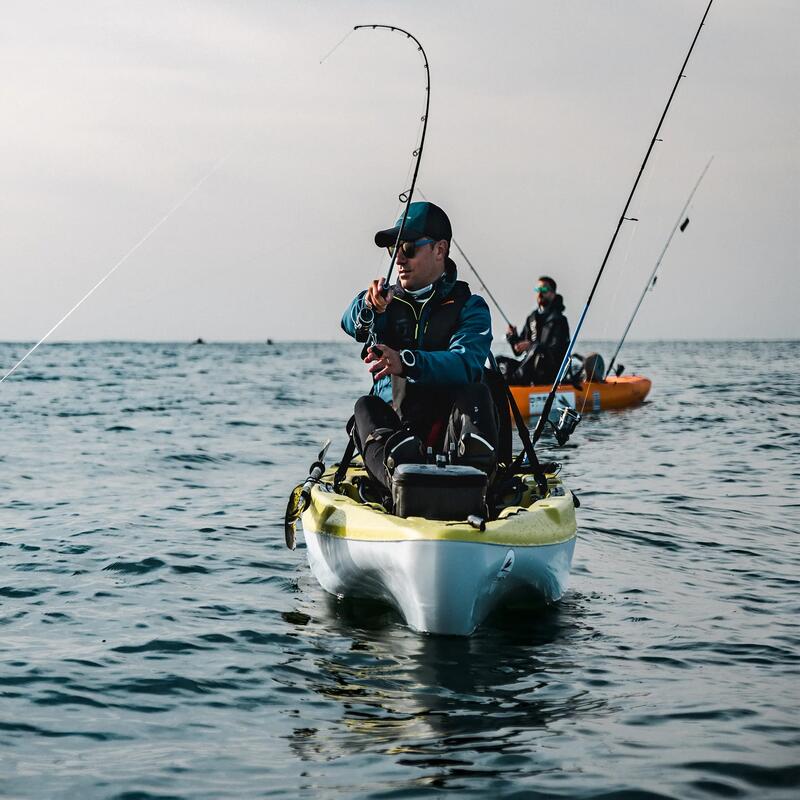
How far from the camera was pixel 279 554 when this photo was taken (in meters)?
8.12

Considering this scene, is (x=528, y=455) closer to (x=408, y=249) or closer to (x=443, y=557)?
(x=408, y=249)

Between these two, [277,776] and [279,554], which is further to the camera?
[279,554]

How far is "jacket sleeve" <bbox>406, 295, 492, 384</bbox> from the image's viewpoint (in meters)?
5.91

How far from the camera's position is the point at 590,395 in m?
20.7

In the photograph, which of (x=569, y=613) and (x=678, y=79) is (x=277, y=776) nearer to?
(x=569, y=613)

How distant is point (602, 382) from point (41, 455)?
1157cm

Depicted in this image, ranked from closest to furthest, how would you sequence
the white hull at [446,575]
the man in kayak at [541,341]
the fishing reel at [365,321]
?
the white hull at [446,575] → the fishing reel at [365,321] → the man in kayak at [541,341]

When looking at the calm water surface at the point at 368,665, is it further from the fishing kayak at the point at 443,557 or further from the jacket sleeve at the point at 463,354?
the jacket sleeve at the point at 463,354

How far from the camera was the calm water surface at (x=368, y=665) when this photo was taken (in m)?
3.93

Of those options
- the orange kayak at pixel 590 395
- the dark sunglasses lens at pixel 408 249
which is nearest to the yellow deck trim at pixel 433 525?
the dark sunglasses lens at pixel 408 249

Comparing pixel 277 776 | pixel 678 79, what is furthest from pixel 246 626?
pixel 678 79

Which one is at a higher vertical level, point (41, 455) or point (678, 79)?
point (678, 79)

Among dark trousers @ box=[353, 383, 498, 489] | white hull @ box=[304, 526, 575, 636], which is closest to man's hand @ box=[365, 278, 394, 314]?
dark trousers @ box=[353, 383, 498, 489]

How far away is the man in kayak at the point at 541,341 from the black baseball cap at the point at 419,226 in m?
10.9
